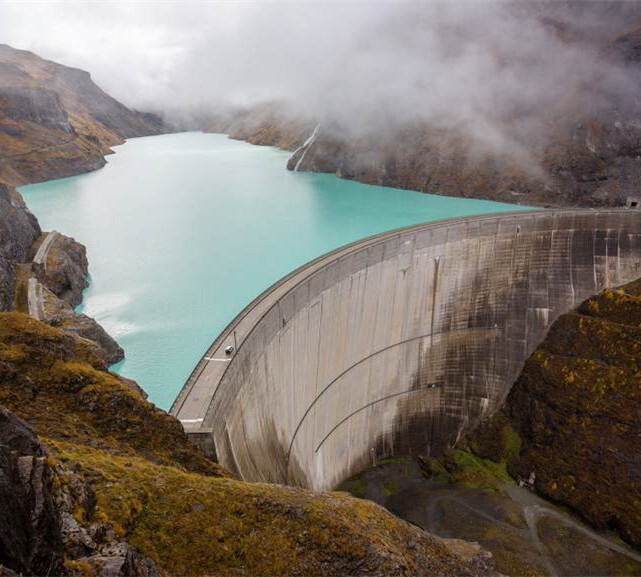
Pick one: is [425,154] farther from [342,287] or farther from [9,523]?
[9,523]

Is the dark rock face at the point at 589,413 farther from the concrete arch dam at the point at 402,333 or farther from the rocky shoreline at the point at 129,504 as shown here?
the rocky shoreline at the point at 129,504

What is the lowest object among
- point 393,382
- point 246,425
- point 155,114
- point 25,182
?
point 393,382

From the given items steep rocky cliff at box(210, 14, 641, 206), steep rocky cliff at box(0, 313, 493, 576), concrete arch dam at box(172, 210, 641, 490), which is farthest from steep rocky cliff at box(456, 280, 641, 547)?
steep rocky cliff at box(210, 14, 641, 206)

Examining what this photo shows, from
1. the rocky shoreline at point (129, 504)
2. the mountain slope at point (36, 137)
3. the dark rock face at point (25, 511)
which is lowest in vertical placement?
the rocky shoreline at point (129, 504)

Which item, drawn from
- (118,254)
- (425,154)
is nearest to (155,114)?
(425,154)

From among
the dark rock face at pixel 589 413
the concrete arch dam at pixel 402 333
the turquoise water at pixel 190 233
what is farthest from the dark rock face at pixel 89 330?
the dark rock face at pixel 589 413

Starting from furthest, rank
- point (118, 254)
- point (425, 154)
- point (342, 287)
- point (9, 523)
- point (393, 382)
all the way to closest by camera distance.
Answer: point (425, 154) → point (118, 254) → point (393, 382) → point (342, 287) → point (9, 523)
